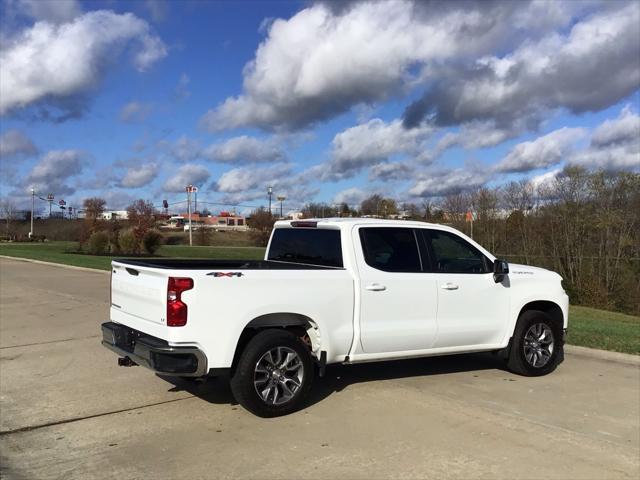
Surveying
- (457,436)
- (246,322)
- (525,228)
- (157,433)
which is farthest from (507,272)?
(525,228)

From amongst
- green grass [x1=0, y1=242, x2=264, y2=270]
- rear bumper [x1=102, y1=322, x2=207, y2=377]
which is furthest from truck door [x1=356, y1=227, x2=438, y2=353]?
green grass [x1=0, y1=242, x2=264, y2=270]

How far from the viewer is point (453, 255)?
6.89 m

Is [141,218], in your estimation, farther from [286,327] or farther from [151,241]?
[286,327]

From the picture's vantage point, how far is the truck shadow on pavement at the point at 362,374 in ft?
20.5

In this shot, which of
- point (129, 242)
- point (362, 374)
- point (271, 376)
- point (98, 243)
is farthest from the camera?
point (98, 243)

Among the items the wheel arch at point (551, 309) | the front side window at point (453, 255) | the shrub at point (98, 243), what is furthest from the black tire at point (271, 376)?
the shrub at point (98, 243)

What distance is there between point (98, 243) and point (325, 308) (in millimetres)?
41343

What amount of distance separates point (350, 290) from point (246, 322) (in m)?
1.15

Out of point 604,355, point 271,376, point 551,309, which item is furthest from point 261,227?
point 271,376

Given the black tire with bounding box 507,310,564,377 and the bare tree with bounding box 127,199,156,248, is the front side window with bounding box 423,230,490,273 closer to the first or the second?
the black tire with bounding box 507,310,564,377

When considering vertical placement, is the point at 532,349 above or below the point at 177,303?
below

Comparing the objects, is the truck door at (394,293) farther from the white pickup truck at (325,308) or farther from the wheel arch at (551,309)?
the wheel arch at (551,309)

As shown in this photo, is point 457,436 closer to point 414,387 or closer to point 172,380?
point 414,387

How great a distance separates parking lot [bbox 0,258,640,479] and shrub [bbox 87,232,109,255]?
3775 centimetres
